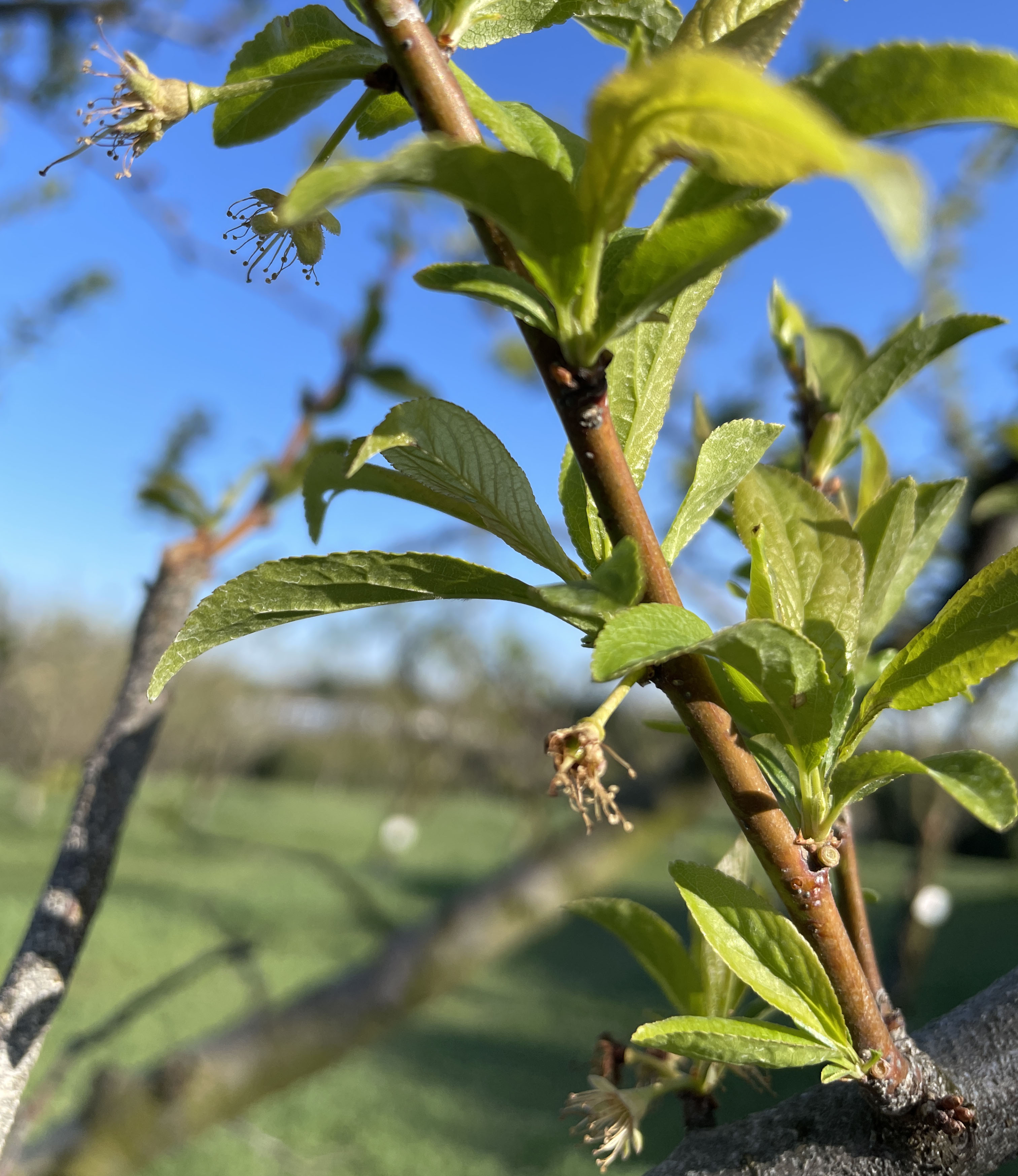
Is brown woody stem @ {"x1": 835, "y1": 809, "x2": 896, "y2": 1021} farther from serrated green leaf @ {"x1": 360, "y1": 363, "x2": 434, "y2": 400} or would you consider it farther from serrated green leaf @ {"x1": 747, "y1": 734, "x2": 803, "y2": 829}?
serrated green leaf @ {"x1": 360, "y1": 363, "x2": 434, "y2": 400}

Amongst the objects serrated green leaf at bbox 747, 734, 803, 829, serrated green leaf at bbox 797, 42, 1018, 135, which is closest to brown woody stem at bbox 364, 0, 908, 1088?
serrated green leaf at bbox 747, 734, 803, 829

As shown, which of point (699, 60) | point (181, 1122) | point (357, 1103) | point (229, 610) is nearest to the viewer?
point (699, 60)

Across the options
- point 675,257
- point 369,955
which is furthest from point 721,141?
point 369,955

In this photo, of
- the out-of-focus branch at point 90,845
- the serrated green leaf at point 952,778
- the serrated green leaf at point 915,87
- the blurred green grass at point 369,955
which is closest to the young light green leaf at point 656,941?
the blurred green grass at point 369,955

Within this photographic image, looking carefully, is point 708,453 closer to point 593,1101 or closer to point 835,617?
point 835,617

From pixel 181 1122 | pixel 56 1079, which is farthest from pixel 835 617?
pixel 181 1122

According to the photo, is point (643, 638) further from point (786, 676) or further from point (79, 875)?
point (79, 875)
